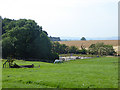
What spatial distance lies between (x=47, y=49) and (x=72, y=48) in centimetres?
3568

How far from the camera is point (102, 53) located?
8644 cm

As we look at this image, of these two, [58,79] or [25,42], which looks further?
[25,42]

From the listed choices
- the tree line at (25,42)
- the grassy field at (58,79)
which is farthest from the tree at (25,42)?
the grassy field at (58,79)

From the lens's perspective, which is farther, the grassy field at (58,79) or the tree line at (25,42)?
the tree line at (25,42)

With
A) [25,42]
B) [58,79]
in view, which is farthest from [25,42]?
[58,79]

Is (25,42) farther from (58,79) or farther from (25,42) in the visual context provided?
(58,79)

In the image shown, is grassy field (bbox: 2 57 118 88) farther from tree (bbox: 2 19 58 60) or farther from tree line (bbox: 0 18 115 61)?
tree (bbox: 2 19 58 60)

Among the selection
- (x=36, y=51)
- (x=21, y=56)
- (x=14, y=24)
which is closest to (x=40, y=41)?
(x=36, y=51)

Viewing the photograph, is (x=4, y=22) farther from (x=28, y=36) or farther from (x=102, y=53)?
(x=102, y=53)

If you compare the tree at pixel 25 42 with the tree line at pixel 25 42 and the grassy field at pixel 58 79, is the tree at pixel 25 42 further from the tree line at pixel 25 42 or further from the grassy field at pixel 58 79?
the grassy field at pixel 58 79

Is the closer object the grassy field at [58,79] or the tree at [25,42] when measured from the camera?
the grassy field at [58,79]

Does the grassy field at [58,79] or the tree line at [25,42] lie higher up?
the tree line at [25,42]

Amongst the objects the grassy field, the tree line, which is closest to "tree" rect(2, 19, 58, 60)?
the tree line

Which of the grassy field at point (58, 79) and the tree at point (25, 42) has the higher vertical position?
the tree at point (25, 42)
